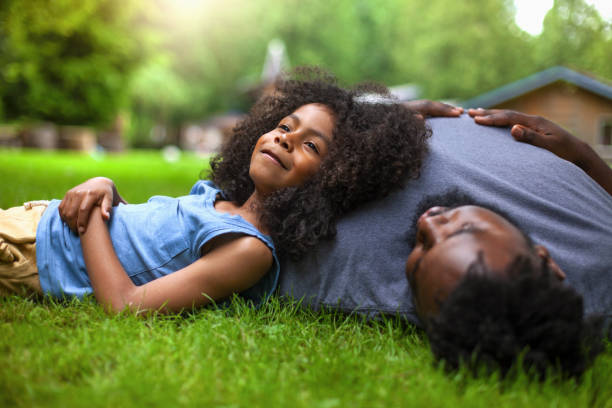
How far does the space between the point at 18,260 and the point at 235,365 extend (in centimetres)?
136

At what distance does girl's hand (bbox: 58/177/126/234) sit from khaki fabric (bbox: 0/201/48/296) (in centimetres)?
20

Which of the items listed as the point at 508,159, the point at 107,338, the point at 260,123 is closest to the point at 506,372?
the point at 508,159

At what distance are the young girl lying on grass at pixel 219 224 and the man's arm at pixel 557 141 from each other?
50cm

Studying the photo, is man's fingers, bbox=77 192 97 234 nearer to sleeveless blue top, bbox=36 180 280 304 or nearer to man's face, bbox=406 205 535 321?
sleeveless blue top, bbox=36 180 280 304

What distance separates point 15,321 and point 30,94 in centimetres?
2660

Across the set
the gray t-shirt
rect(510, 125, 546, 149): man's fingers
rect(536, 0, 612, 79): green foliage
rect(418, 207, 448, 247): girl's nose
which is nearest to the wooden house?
rect(536, 0, 612, 79): green foliage

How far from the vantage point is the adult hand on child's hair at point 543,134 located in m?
2.71

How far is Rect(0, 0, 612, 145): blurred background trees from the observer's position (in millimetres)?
11966

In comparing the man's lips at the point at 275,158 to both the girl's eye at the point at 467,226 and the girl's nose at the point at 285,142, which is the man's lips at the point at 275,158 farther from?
the girl's eye at the point at 467,226

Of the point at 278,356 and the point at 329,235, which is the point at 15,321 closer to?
the point at 278,356

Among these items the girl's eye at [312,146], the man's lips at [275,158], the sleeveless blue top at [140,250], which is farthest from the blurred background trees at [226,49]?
the sleeveless blue top at [140,250]

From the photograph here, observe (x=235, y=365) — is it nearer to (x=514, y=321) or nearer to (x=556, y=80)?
(x=514, y=321)

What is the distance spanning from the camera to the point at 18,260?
252cm

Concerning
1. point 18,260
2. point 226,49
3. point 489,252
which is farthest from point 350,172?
point 226,49
